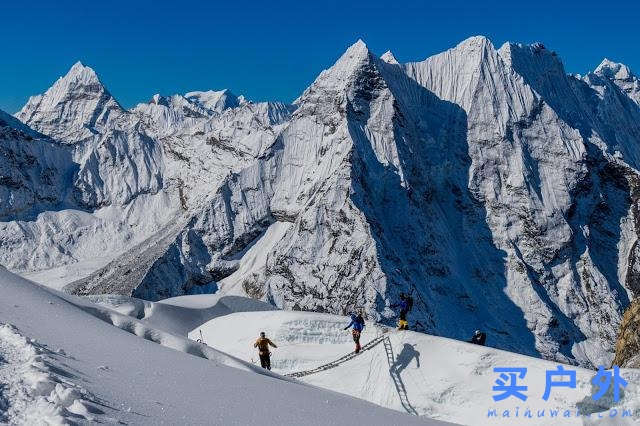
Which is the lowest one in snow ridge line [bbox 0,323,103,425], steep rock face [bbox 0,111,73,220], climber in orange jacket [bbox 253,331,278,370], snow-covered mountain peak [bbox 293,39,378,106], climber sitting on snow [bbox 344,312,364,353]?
snow ridge line [bbox 0,323,103,425]

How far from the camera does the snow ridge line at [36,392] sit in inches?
274

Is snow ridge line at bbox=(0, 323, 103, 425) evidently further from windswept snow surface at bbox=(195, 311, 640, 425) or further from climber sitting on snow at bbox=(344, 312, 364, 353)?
climber sitting on snow at bbox=(344, 312, 364, 353)

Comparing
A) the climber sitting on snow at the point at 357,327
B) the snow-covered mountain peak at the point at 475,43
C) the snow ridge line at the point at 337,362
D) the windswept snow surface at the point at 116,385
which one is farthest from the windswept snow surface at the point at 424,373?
the snow-covered mountain peak at the point at 475,43

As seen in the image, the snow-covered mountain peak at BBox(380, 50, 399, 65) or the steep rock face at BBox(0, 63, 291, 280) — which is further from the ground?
the snow-covered mountain peak at BBox(380, 50, 399, 65)

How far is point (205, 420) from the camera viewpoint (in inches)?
331

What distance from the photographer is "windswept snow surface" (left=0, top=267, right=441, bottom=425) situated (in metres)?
7.61

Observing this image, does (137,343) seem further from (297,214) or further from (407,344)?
(297,214)

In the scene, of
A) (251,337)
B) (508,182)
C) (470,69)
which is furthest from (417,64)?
(251,337)

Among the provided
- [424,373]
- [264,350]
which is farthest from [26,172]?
[424,373]

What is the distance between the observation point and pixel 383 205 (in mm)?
111062

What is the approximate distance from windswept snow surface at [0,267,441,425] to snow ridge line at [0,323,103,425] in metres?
0.01

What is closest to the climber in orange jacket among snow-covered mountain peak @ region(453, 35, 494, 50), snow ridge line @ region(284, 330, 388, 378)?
snow ridge line @ region(284, 330, 388, 378)

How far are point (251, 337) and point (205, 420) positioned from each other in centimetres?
1874

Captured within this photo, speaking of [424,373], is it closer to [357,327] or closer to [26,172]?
[357,327]
